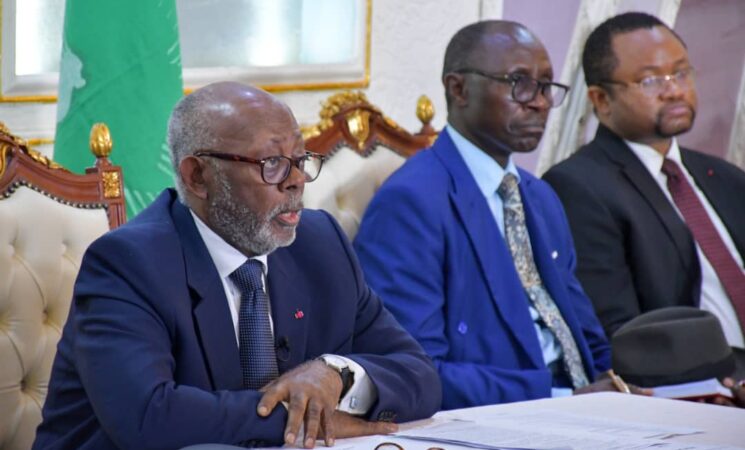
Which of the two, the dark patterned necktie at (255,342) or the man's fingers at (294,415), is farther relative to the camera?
the dark patterned necktie at (255,342)

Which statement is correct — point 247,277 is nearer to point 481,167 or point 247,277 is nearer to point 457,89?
point 481,167

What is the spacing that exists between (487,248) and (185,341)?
50.6 inches

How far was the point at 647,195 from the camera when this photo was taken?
13.2ft

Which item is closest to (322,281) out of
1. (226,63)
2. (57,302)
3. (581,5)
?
(57,302)

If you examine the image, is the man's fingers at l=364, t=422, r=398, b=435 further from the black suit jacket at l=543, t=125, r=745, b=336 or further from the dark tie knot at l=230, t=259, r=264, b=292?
the black suit jacket at l=543, t=125, r=745, b=336

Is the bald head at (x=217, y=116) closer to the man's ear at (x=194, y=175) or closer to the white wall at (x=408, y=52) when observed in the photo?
the man's ear at (x=194, y=175)

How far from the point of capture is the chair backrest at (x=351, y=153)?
3.29 meters

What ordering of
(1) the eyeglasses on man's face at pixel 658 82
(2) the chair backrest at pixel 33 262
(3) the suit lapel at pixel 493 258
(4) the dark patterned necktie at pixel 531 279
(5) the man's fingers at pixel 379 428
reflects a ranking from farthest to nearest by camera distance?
1. (1) the eyeglasses on man's face at pixel 658 82
2. (4) the dark patterned necktie at pixel 531 279
3. (3) the suit lapel at pixel 493 258
4. (2) the chair backrest at pixel 33 262
5. (5) the man's fingers at pixel 379 428

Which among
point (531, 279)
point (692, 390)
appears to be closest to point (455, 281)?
point (531, 279)

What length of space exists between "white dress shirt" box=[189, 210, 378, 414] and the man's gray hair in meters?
0.11

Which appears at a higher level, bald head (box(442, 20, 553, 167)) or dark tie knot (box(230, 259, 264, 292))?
bald head (box(442, 20, 553, 167))

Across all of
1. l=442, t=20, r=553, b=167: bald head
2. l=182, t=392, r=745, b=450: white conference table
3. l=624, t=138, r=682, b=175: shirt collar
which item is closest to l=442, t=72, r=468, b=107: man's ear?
l=442, t=20, r=553, b=167: bald head

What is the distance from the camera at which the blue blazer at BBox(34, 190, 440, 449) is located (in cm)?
196

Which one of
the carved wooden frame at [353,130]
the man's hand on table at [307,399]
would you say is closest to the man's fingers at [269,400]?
the man's hand on table at [307,399]
